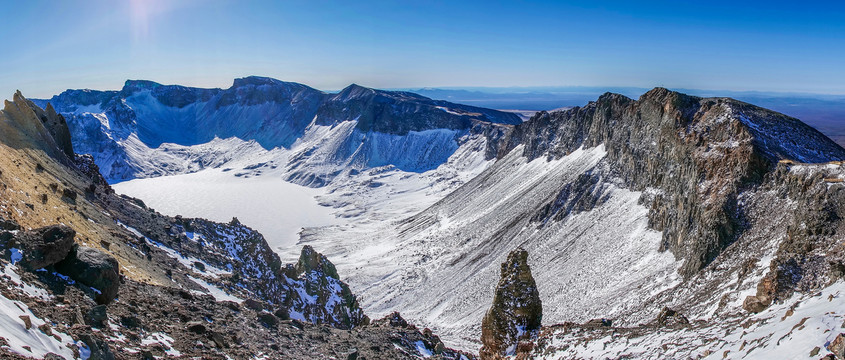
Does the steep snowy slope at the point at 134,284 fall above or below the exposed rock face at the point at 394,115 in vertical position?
below

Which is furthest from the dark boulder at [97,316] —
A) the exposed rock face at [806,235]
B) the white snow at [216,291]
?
the exposed rock face at [806,235]

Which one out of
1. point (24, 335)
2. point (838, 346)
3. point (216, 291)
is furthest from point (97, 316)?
point (838, 346)

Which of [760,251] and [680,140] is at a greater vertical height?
[680,140]

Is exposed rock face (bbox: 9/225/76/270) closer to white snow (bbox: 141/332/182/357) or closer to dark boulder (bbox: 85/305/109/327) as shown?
dark boulder (bbox: 85/305/109/327)

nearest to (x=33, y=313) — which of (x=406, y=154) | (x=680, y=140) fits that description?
(x=680, y=140)

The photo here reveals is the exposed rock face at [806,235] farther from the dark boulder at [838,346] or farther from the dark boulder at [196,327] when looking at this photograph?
the dark boulder at [196,327]

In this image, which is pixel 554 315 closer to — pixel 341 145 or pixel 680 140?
pixel 680 140
